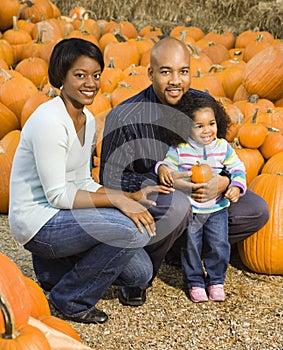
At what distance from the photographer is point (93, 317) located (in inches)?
99.0

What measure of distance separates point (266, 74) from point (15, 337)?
333 centimetres

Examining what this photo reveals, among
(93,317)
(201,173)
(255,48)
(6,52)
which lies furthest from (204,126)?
(6,52)

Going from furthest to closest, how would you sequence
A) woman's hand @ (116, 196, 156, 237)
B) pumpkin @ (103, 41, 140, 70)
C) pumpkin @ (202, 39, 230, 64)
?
pumpkin @ (202, 39, 230, 64) → pumpkin @ (103, 41, 140, 70) → woman's hand @ (116, 196, 156, 237)

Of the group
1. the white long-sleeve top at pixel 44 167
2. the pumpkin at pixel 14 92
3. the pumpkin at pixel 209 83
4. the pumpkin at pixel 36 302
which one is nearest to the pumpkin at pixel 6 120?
the pumpkin at pixel 14 92

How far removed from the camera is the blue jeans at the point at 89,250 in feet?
7.70

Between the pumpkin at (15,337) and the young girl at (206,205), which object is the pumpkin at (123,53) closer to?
the young girl at (206,205)

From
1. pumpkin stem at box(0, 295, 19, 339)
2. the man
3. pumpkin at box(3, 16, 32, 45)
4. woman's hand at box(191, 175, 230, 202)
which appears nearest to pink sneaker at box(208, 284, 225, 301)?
the man

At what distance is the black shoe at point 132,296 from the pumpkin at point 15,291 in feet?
3.48

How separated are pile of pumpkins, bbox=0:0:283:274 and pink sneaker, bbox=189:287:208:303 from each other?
412 millimetres

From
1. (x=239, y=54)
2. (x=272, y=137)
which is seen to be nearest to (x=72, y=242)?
(x=272, y=137)

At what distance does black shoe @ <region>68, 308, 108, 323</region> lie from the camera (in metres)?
2.50

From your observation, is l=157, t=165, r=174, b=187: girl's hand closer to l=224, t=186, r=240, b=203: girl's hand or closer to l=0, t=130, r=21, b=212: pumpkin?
l=224, t=186, r=240, b=203: girl's hand

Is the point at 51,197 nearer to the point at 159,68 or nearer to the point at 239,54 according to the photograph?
the point at 159,68

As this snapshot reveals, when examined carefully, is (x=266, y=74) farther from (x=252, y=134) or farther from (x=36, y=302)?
(x=36, y=302)
